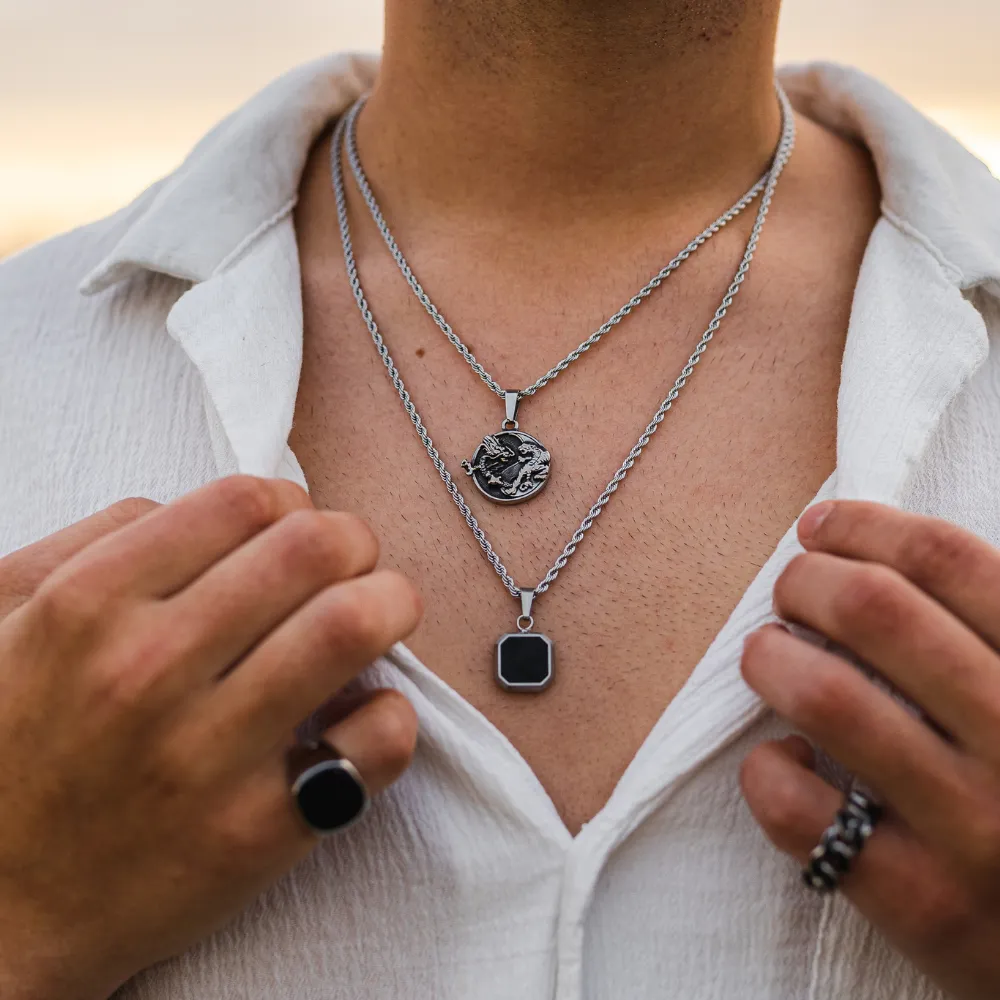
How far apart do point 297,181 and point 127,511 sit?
2.47 ft

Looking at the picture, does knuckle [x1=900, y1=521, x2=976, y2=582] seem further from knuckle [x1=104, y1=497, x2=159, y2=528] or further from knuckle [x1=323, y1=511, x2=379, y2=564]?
knuckle [x1=104, y1=497, x2=159, y2=528]

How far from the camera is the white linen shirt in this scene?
903 millimetres

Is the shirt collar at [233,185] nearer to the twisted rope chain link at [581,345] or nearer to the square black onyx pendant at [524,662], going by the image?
the twisted rope chain link at [581,345]

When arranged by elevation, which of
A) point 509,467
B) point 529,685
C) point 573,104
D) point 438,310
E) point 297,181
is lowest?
point 529,685

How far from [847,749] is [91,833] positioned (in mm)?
646

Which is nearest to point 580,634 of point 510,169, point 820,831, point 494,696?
point 494,696

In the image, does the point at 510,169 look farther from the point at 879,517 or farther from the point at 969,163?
the point at 879,517

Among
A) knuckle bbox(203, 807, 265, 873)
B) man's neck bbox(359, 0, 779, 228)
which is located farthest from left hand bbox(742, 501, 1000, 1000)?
man's neck bbox(359, 0, 779, 228)

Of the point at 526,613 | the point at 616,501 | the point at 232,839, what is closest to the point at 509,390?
the point at 616,501

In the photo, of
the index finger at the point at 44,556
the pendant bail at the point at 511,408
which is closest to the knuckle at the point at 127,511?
the index finger at the point at 44,556

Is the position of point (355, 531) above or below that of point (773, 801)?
above

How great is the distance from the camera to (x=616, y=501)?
1.21 meters

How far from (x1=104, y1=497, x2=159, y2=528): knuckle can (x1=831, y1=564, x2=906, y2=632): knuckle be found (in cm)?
64

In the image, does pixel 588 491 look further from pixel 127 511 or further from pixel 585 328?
pixel 127 511
